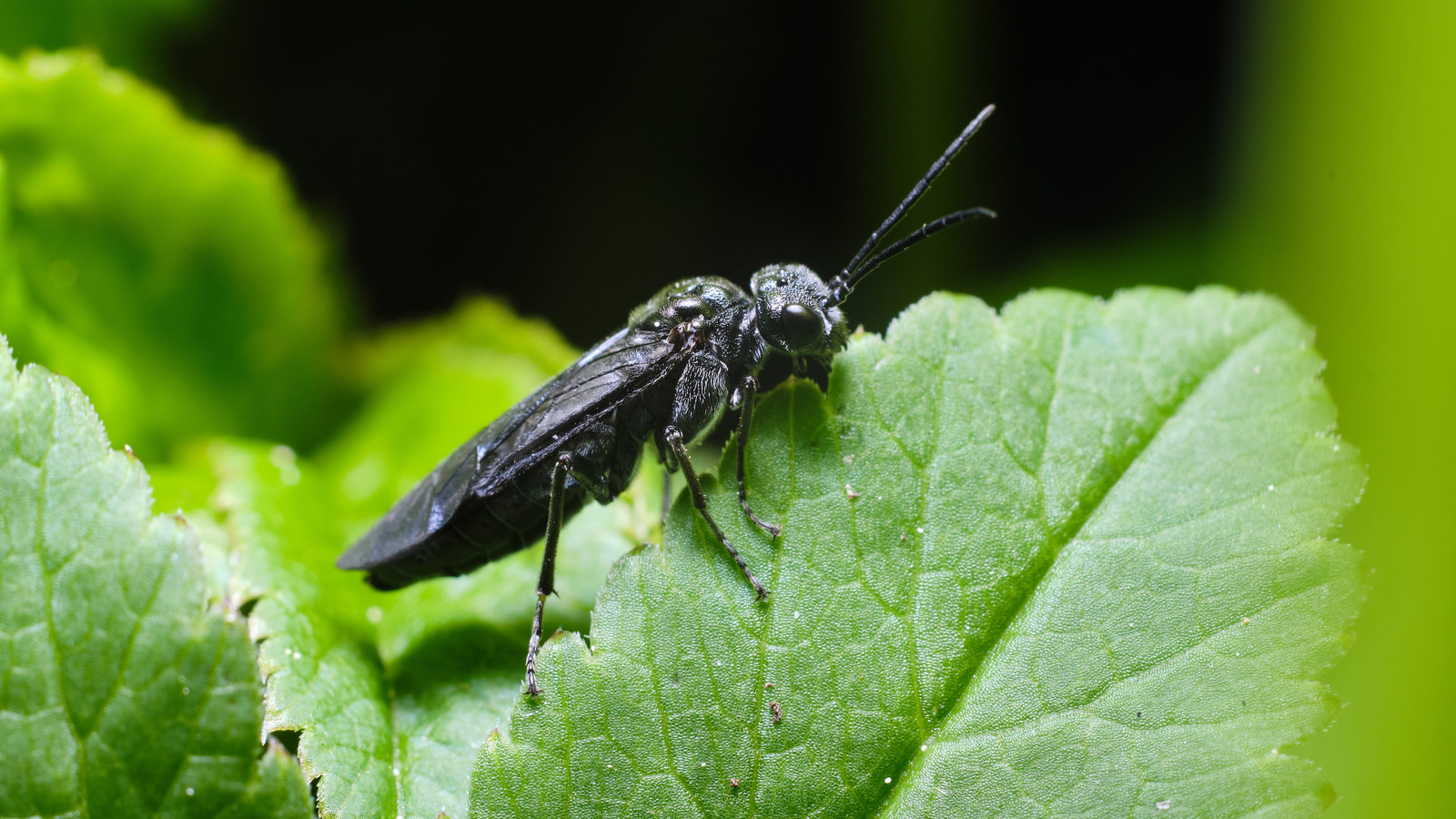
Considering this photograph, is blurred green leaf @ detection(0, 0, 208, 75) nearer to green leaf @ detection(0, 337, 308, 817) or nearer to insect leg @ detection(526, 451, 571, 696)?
green leaf @ detection(0, 337, 308, 817)

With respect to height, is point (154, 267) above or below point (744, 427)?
above

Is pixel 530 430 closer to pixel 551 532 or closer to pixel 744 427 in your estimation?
pixel 551 532

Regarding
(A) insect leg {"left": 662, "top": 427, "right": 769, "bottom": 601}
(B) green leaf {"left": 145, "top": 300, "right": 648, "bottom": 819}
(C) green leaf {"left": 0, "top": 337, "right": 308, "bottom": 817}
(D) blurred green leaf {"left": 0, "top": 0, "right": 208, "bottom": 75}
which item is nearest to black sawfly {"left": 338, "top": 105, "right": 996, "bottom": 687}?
(B) green leaf {"left": 145, "top": 300, "right": 648, "bottom": 819}

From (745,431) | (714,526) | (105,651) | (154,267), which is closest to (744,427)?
(745,431)

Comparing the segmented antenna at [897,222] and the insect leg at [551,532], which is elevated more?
the segmented antenna at [897,222]

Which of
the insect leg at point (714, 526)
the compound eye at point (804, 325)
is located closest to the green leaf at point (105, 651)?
the insect leg at point (714, 526)

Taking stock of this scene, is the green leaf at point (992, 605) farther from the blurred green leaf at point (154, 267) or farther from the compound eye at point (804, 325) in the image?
the blurred green leaf at point (154, 267)
